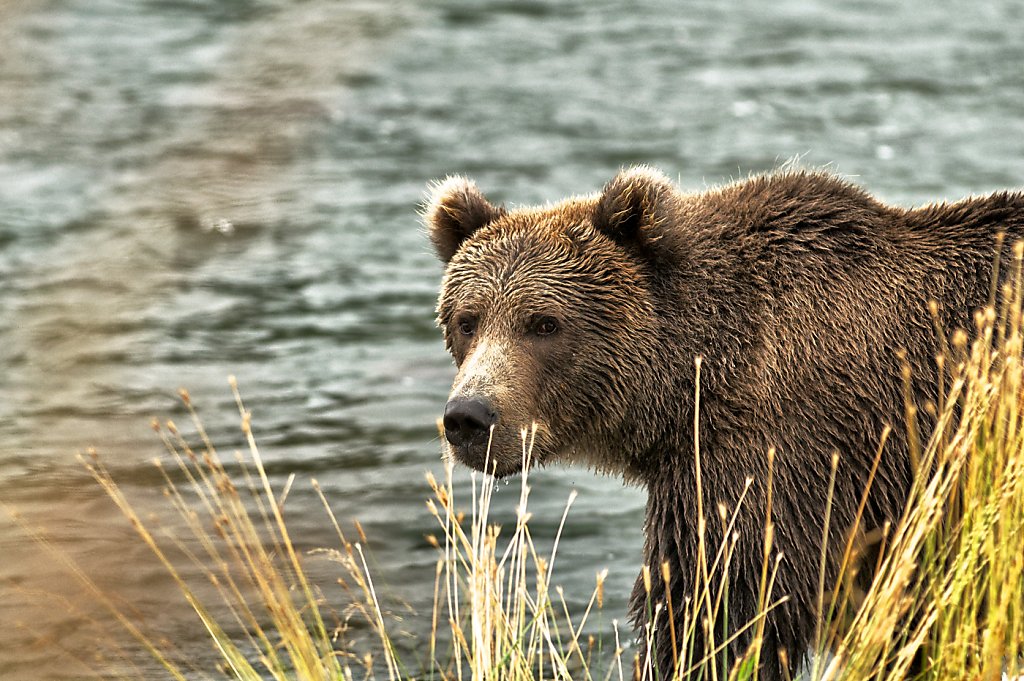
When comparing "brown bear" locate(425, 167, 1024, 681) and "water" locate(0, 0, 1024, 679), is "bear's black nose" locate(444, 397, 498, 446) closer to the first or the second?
"brown bear" locate(425, 167, 1024, 681)

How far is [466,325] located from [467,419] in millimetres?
604

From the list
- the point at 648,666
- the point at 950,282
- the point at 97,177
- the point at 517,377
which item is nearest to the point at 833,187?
the point at 950,282

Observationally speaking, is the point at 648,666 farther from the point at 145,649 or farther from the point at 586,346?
the point at 145,649

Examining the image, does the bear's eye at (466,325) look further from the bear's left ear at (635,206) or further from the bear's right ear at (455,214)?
the bear's left ear at (635,206)

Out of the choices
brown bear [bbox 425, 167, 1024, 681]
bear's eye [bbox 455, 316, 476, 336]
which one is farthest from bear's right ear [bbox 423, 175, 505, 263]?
bear's eye [bbox 455, 316, 476, 336]

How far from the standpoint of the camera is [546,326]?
529cm

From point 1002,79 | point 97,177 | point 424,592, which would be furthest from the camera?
point 1002,79

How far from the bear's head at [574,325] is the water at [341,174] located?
1.17 m

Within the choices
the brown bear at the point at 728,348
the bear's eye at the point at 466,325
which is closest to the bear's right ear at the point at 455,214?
the brown bear at the point at 728,348

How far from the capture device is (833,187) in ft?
17.6

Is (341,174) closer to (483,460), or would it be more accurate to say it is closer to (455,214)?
(455,214)

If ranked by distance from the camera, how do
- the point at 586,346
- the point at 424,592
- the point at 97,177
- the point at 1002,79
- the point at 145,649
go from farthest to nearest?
the point at 1002,79 < the point at 97,177 < the point at 424,592 < the point at 145,649 < the point at 586,346

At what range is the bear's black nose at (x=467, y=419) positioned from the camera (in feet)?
16.0

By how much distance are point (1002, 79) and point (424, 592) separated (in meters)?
14.2
